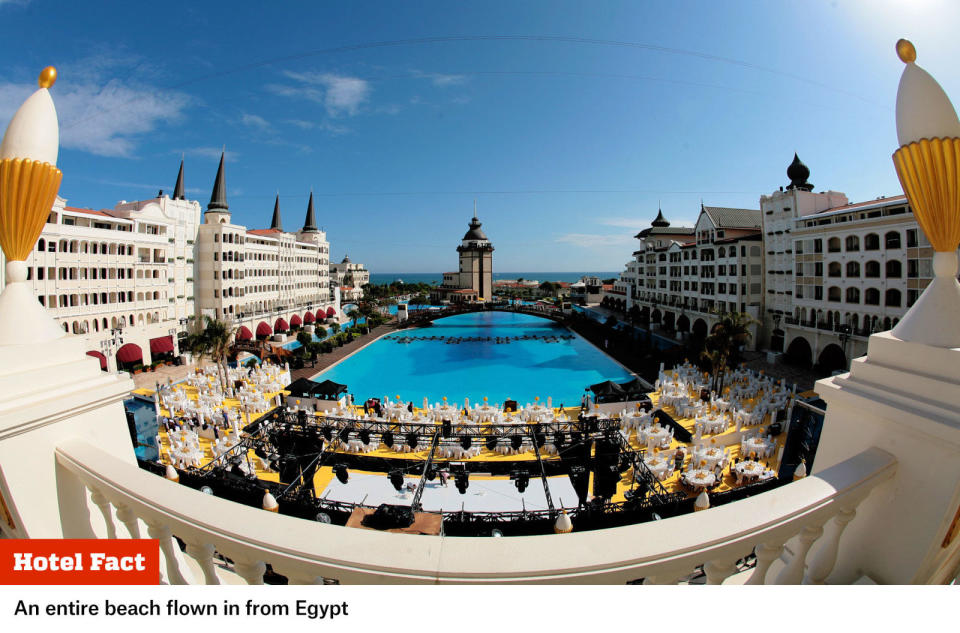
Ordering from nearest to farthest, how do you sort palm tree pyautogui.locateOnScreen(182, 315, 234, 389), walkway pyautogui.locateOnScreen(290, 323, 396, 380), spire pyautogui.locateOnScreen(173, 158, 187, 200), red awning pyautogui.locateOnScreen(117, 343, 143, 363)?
palm tree pyautogui.locateOnScreen(182, 315, 234, 389) < red awning pyautogui.locateOnScreen(117, 343, 143, 363) < walkway pyautogui.locateOnScreen(290, 323, 396, 380) < spire pyautogui.locateOnScreen(173, 158, 187, 200)

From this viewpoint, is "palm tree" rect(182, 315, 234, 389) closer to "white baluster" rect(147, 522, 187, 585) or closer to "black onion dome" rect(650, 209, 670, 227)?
"white baluster" rect(147, 522, 187, 585)

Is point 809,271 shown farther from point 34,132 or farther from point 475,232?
point 475,232

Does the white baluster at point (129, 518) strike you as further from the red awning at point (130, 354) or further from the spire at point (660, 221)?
the spire at point (660, 221)

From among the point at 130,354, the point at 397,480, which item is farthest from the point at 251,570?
the point at 130,354

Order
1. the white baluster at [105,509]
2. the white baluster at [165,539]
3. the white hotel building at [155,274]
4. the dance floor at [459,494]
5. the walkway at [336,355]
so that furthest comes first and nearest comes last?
the walkway at [336,355]
the white hotel building at [155,274]
the dance floor at [459,494]
the white baluster at [105,509]
the white baluster at [165,539]

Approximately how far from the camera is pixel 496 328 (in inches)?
2435

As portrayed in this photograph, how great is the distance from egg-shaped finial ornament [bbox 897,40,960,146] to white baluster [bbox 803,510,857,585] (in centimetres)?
258

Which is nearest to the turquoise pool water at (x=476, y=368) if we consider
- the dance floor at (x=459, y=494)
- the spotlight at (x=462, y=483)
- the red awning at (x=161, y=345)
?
the red awning at (x=161, y=345)

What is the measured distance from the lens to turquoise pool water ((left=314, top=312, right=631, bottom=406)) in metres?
30.5

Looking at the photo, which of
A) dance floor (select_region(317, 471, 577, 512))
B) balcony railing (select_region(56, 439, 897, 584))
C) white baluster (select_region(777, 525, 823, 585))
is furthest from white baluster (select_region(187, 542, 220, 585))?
dance floor (select_region(317, 471, 577, 512))

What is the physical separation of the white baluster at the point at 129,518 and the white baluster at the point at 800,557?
4452mm

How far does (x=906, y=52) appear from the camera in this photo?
3.21 m

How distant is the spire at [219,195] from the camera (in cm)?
4397

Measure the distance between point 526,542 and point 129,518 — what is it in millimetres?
2898
